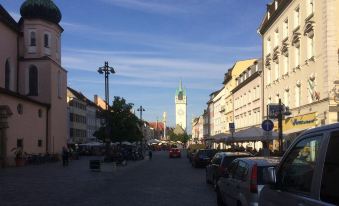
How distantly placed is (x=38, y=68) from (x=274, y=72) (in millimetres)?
25354

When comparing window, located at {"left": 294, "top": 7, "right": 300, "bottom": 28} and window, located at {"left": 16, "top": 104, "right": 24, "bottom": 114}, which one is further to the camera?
window, located at {"left": 16, "top": 104, "right": 24, "bottom": 114}

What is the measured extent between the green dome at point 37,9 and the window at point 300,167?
57.2 metres

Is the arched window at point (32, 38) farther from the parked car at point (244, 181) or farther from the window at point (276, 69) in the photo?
the parked car at point (244, 181)

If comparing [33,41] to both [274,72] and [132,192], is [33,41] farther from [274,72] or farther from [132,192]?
[132,192]

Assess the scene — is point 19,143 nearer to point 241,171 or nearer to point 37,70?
point 37,70

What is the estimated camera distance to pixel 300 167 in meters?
5.78

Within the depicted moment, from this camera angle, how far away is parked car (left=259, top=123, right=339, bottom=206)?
4832 mm

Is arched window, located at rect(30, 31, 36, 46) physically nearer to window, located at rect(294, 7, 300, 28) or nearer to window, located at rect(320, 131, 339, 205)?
window, located at rect(294, 7, 300, 28)

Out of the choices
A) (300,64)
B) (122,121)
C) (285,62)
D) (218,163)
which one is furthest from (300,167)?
(122,121)

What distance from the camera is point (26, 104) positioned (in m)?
52.7

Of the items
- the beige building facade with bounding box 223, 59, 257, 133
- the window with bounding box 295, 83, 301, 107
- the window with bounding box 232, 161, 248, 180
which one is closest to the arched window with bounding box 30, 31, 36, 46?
the window with bounding box 295, 83, 301, 107

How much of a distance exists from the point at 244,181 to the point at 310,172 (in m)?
6.19

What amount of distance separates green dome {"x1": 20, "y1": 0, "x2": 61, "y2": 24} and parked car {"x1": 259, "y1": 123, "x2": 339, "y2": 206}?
56936mm

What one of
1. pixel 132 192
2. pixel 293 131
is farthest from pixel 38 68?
pixel 132 192
